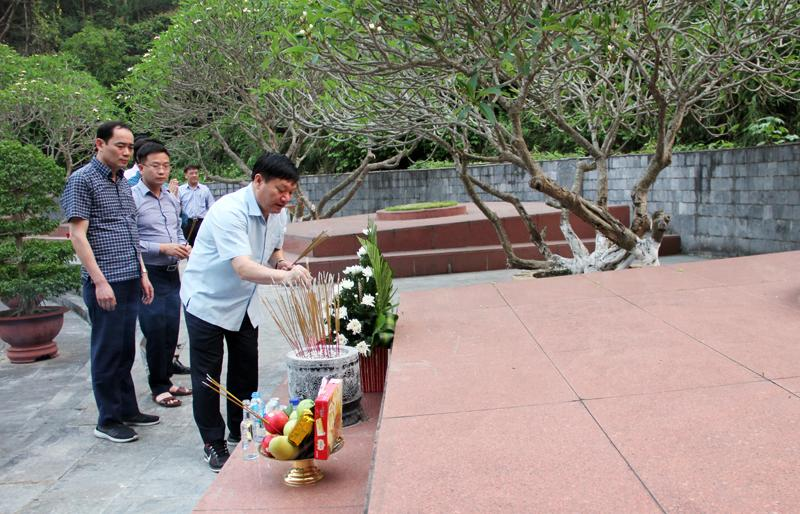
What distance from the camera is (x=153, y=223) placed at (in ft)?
16.5

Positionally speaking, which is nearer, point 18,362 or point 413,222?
point 18,362

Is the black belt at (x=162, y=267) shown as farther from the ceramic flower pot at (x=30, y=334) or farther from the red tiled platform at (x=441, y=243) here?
the red tiled platform at (x=441, y=243)

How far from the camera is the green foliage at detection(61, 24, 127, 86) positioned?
27.5 m

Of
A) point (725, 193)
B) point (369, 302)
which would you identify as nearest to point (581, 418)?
point (369, 302)

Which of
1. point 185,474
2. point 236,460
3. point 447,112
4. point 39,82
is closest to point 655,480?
point 236,460

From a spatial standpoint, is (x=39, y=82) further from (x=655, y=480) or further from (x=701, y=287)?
(x=655, y=480)

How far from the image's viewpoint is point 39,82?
1936 centimetres

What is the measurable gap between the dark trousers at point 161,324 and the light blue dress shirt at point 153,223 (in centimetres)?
11

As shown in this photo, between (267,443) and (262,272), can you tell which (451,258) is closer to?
(262,272)

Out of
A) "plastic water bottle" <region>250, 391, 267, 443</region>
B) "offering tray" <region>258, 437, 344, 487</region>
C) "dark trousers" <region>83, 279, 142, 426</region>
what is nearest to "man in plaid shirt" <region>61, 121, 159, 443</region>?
"dark trousers" <region>83, 279, 142, 426</region>

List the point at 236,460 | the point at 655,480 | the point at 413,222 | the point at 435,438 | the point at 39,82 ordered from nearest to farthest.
A: the point at 655,480
the point at 435,438
the point at 236,460
the point at 413,222
the point at 39,82

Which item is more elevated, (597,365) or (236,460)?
(597,365)

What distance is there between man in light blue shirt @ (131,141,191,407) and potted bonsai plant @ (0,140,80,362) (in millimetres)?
2073

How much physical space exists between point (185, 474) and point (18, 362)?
3.63 m
